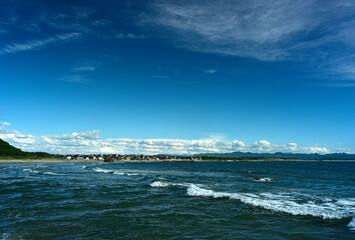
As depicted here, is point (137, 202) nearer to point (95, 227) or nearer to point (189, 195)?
point (189, 195)

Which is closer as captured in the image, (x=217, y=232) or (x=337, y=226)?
(x=217, y=232)

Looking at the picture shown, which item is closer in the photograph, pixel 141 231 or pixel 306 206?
pixel 141 231

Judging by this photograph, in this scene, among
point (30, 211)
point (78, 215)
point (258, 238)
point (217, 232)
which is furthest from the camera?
point (30, 211)

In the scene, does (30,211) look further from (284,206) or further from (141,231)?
(284,206)

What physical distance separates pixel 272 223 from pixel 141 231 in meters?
8.20

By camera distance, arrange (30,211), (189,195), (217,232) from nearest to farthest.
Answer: (217,232) → (30,211) → (189,195)

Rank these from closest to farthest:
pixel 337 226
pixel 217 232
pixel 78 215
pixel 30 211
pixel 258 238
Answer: pixel 258 238 < pixel 217 232 < pixel 337 226 < pixel 78 215 < pixel 30 211

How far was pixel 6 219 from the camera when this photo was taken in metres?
15.8

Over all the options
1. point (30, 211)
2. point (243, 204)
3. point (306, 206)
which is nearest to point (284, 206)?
point (306, 206)

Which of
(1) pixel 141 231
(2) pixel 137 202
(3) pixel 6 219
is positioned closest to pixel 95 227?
(1) pixel 141 231

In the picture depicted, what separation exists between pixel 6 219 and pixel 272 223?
17195 mm

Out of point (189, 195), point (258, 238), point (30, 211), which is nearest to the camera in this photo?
point (258, 238)

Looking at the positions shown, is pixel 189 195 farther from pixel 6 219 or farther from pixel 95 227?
pixel 6 219

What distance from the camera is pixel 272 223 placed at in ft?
50.0
